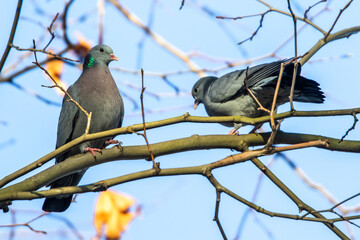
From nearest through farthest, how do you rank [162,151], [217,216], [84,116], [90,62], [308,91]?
[217,216]
[162,151]
[308,91]
[84,116]
[90,62]

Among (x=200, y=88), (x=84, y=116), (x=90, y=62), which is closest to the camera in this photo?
(x=84, y=116)

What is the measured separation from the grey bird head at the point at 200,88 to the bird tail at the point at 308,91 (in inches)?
47.1

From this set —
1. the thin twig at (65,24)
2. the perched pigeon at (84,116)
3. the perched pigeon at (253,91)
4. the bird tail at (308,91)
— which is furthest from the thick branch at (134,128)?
the thin twig at (65,24)

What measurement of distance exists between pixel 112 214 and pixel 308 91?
1.92m

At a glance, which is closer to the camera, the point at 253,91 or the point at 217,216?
the point at 217,216

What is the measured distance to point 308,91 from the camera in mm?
3828

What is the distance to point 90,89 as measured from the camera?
4.12 metres

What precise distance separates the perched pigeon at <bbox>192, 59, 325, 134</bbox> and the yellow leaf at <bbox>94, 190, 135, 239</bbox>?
3.62ft

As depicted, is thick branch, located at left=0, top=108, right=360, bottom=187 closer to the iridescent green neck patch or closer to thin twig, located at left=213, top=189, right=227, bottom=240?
thin twig, located at left=213, top=189, right=227, bottom=240

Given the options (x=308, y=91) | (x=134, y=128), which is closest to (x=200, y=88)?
(x=308, y=91)

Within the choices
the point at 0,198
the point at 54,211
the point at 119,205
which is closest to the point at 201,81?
the point at 119,205

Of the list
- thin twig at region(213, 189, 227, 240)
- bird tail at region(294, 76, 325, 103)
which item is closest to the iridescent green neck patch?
bird tail at region(294, 76, 325, 103)

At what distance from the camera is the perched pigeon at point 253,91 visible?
383 centimetres

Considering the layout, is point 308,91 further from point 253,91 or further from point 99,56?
point 99,56
